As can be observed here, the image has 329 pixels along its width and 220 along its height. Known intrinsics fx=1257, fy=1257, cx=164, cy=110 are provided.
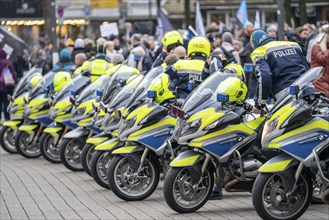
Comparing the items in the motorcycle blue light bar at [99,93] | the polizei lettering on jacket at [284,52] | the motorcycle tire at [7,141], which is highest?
the polizei lettering on jacket at [284,52]

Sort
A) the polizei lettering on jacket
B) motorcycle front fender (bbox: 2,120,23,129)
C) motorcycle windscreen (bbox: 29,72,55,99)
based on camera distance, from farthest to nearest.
Answer: motorcycle front fender (bbox: 2,120,23,129), motorcycle windscreen (bbox: 29,72,55,99), the polizei lettering on jacket

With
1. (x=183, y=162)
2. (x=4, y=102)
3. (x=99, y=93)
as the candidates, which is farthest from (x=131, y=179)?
(x=4, y=102)

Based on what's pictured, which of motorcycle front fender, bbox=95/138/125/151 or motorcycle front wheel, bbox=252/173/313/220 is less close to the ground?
motorcycle front fender, bbox=95/138/125/151

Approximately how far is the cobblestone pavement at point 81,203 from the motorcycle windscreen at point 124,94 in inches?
43.8

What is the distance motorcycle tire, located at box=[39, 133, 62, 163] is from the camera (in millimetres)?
20594

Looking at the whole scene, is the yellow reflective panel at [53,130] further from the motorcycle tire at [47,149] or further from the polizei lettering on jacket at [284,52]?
the polizei lettering on jacket at [284,52]

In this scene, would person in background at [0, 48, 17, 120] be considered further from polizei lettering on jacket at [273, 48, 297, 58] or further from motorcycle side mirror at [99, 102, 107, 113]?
polizei lettering on jacket at [273, 48, 297, 58]

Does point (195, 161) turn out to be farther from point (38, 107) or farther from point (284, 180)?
point (38, 107)

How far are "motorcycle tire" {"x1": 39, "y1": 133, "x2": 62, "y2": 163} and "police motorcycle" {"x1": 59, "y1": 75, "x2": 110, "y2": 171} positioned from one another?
1.83 m

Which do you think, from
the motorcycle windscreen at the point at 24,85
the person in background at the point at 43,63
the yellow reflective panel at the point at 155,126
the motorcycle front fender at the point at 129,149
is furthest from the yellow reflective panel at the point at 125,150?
the person in background at the point at 43,63

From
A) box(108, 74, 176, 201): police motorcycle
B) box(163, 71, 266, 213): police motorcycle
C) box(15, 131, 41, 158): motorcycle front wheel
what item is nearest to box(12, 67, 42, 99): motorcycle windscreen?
box(15, 131, 41, 158): motorcycle front wheel

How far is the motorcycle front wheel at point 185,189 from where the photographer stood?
13258 millimetres

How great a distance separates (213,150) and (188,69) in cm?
221

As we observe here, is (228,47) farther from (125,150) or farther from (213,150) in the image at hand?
(213,150)
